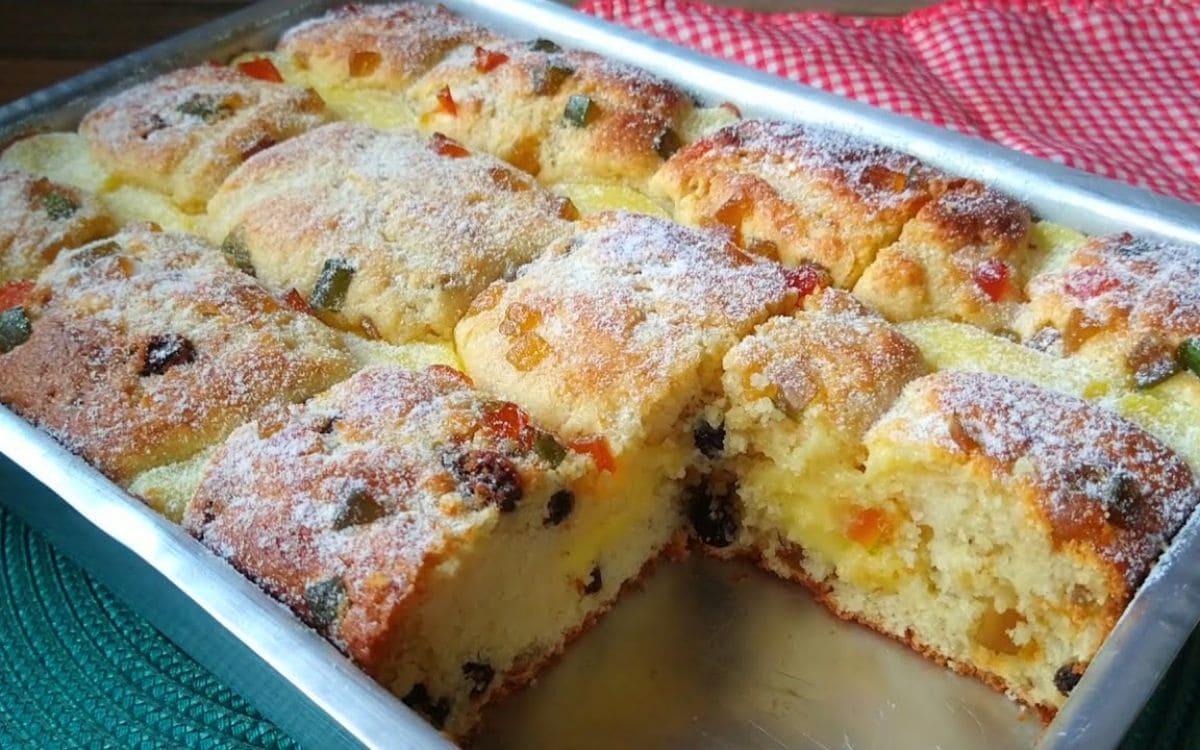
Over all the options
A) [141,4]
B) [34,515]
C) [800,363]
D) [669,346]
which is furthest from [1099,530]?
[141,4]

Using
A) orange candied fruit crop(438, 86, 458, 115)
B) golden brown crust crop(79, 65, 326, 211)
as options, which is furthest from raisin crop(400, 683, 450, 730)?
orange candied fruit crop(438, 86, 458, 115)

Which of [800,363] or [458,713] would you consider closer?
[458,713]

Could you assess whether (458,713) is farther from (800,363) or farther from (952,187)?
(952,187)

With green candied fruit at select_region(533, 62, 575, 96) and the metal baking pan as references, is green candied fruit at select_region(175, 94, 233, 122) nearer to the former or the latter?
the metal baking pan

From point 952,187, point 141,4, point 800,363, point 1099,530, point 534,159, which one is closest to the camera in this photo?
point 1099,530

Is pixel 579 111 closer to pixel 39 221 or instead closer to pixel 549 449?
pixel 549 449

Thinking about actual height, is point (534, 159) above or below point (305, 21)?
below
